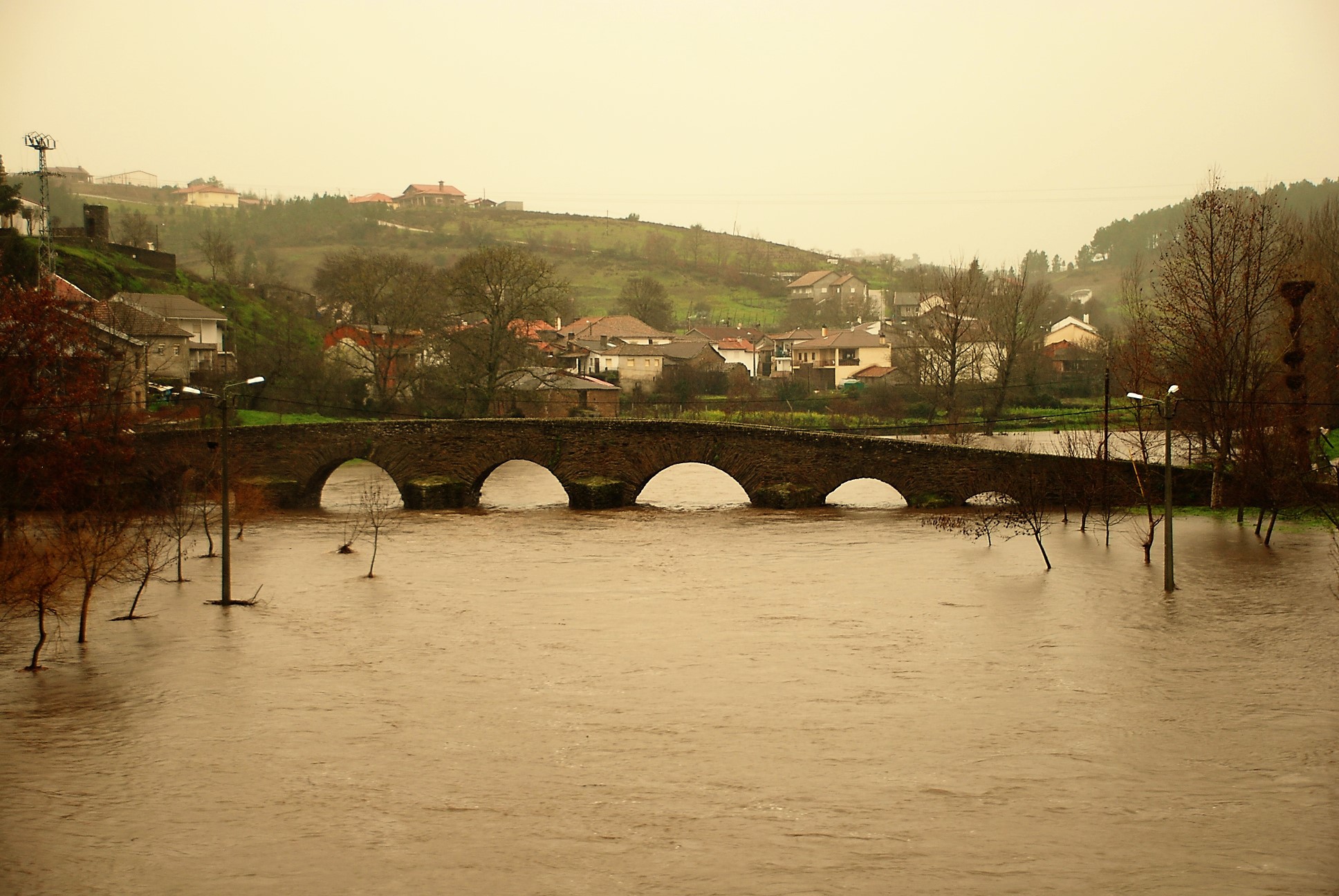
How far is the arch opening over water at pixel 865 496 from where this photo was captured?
4062cm

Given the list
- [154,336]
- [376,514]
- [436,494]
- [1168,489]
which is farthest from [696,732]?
[154,336]

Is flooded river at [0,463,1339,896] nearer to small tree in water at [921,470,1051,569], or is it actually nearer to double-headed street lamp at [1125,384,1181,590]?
double-headed street lamp at [1125,384,1181,590]

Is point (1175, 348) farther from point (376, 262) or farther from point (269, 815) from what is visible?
point (376, 262)

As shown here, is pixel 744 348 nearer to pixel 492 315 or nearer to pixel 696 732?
pixel 492 315

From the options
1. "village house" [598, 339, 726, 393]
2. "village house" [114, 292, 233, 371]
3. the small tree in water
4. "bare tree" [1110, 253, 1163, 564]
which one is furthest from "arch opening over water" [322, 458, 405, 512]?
"bare tree" [1110, 253, 1163, 564]

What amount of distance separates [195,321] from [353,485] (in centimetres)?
1819

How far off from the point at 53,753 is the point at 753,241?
139 meters

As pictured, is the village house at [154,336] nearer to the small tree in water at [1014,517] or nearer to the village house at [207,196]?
the small tree in water at [1014,517]

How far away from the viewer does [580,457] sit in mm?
40469

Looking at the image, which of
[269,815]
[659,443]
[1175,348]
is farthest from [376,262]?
[269,815]

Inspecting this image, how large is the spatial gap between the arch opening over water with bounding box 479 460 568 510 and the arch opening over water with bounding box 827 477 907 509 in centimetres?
968

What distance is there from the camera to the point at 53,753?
1606 cm

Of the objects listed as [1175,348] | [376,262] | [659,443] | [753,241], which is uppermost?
[753,241]

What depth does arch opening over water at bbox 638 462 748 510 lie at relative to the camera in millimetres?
41812
